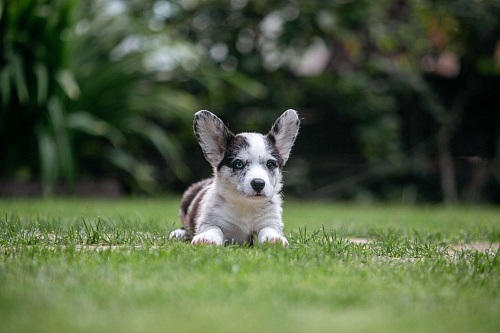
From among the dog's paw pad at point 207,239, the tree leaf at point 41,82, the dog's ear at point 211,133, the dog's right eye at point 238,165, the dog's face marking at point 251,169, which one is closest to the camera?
the dog's paw pad at point 207,239

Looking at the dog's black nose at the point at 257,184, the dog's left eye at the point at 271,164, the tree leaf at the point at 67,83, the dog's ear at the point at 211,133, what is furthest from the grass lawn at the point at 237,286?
the tree leaf at the point at 67,83

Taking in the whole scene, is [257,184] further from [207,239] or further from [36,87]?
[36,87]

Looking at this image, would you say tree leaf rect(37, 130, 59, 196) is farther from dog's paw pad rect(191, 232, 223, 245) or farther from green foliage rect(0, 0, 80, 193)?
dog's paw pad rect(191, 232, 223, 245)

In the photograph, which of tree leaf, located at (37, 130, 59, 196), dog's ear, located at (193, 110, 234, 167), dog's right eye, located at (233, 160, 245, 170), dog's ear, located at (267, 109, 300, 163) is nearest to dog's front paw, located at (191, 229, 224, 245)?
dog's right eye, located at (233, 160, 245, 170)

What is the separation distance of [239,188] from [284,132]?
687 mm

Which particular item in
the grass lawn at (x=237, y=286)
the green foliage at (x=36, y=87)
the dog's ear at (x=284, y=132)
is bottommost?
the grass lawn at (x=237, y=286)

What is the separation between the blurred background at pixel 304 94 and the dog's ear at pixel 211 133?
15.5 feet

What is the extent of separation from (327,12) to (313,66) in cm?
797

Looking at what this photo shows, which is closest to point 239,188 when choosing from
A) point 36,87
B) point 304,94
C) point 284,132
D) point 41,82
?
point 284,132

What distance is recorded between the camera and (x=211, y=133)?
140 inches

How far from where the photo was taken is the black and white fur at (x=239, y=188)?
129 inches

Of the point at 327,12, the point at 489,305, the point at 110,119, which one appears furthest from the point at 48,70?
the point at 489,305

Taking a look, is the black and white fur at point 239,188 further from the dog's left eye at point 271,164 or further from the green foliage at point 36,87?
the green foliage at point 36,87

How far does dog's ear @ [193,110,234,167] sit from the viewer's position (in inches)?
139
